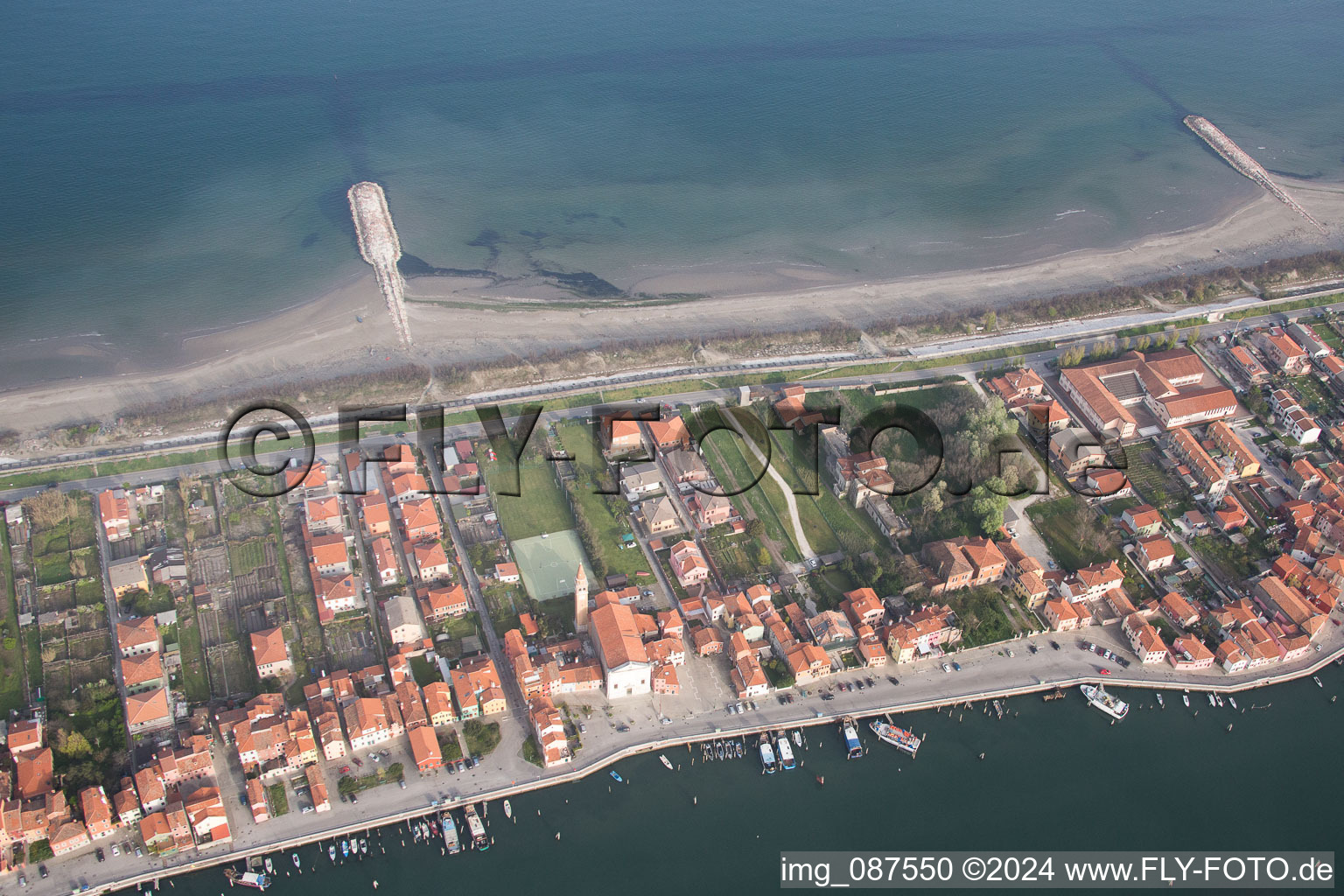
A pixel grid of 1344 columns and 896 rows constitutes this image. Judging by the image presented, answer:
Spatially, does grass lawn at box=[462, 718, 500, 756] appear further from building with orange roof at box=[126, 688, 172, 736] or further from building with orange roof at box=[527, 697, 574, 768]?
building with orange roof at box=[126, 688, 172, 736]

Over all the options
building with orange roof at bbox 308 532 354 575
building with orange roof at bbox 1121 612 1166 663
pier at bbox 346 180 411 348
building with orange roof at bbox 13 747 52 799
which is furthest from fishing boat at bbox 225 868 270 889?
building with orange roof at bbox 1121 612 1166 663

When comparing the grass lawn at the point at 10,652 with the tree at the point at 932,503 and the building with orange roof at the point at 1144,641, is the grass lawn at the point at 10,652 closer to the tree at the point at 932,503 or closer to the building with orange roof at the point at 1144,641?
the tree at the point at 932,503

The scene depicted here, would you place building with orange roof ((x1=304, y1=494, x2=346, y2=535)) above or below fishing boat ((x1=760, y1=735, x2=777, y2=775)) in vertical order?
above

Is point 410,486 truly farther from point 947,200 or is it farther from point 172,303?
point 947,200

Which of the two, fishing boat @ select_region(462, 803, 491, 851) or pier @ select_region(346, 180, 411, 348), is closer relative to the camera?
fishing boat @ select_region(462, 803, 491, 851)

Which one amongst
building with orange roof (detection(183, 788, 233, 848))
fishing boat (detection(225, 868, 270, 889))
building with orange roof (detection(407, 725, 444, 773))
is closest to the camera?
fishing boat (detection(225, 868, 270, 889))

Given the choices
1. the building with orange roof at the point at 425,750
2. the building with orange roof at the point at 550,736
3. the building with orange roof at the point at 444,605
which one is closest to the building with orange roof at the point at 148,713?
the building with orange roof at the point at 425,750

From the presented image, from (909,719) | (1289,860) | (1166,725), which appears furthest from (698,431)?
(1289,860)
